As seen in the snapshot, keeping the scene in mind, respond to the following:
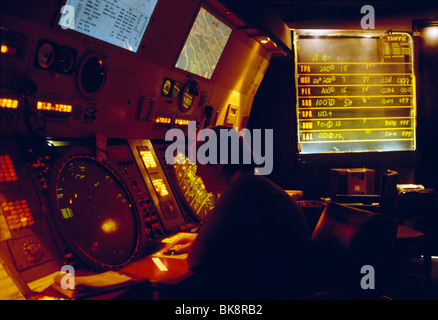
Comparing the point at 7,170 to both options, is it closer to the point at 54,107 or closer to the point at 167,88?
the point at 54,107

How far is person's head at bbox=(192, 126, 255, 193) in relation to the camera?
207 cm

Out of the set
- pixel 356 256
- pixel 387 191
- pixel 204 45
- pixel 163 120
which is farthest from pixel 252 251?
pixel 387 191

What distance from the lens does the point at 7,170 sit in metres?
1.85

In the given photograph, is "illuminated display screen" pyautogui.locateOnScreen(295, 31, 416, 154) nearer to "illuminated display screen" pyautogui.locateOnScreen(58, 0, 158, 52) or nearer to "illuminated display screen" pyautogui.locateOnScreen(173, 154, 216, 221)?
"illuminated display screen" pyautogui.locateOnScreen(173, 154, 216, 221)

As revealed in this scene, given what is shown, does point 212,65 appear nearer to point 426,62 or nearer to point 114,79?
point 114,79

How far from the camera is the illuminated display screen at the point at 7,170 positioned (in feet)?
5.99

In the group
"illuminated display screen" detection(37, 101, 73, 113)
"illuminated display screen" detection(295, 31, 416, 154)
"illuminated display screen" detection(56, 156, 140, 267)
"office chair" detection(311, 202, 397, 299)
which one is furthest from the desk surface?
"illuminated display screen" detection(295, 31, 416, 154)

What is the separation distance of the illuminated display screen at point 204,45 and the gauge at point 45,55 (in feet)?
3.98

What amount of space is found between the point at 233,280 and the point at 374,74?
394 centimetres

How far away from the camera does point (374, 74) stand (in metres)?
4.83

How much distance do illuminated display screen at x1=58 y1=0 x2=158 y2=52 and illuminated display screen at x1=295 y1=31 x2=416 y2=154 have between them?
2.62m

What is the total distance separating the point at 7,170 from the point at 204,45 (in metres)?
2.04
